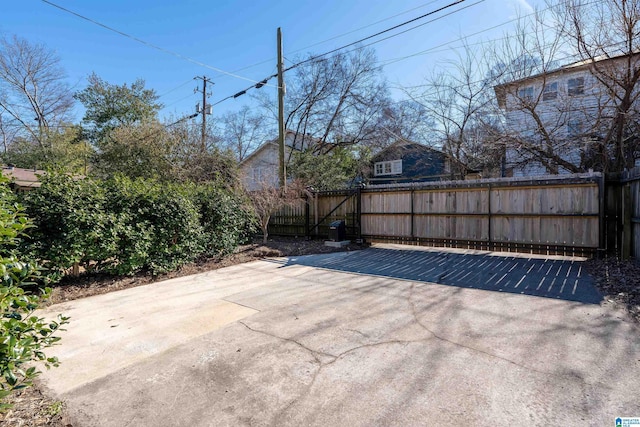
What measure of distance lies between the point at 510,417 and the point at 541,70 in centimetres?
1117

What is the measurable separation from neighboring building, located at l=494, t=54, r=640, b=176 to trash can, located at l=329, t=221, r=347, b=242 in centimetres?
608

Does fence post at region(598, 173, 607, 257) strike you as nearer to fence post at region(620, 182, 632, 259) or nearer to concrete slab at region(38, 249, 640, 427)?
fence post at region(620, 182, 632, 259)

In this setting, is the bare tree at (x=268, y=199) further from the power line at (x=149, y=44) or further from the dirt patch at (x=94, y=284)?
the power line at (x=149, y=44)

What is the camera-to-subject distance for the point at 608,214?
6898 mm

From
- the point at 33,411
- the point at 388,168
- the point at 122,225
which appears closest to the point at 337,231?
the point at 122,225

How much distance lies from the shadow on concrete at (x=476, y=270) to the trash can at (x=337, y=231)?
1143 mm

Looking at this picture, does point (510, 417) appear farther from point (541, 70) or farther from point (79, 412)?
point (541, 70)

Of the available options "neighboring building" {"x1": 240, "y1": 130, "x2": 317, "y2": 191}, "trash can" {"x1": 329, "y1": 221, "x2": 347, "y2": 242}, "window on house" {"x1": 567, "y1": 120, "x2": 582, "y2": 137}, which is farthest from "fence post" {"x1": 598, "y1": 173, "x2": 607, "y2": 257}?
"neighboring building" {"x1": 240, "y1": 130, "x2": 317, "y2": 191}

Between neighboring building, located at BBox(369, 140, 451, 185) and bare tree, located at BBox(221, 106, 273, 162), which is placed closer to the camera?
neighboring building, located at BBox(369, 140, 451, 185)

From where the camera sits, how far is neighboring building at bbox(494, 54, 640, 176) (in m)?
9.23

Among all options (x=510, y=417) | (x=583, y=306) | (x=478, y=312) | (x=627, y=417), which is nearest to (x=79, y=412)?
(x=510, y=417)

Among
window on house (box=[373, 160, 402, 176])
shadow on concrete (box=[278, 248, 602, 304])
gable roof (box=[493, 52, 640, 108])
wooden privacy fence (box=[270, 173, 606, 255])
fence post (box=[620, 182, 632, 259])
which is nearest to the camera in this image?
shadow on concrete (box=[278, 248, 602, 304])

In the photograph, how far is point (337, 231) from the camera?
33.2 ft

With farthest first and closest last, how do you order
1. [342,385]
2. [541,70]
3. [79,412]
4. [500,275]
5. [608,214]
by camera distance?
[541,70], [608,214], [500,275], [342,385], [79,412]
